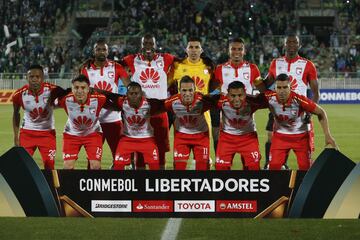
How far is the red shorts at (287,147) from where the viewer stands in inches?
326

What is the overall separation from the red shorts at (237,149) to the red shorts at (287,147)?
0.61 ft

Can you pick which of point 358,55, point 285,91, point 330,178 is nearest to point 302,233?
point 330,178

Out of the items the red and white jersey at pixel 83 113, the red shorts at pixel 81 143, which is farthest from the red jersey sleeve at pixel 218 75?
the red shorts at pixel 81 143

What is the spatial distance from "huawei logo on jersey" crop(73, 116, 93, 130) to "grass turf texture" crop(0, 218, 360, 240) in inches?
66.3

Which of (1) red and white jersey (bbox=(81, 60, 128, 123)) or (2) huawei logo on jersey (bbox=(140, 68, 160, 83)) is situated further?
(2) huawei logo on jersey (bbox=(140, 68, 160, 83))

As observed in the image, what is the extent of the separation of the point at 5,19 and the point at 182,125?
27311 millimetres

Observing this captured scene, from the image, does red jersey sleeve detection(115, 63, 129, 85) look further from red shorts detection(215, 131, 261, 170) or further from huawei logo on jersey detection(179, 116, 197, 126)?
red shorts detection(215, 131, 261, 170)

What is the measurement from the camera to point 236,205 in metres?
6.64

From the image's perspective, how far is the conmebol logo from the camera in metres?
6.64

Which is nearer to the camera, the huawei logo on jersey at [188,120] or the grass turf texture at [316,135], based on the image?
the huawei logo on jersey at [188,120]

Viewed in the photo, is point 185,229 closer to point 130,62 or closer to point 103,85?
point 103,85

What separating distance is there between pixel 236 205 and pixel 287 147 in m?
1.81

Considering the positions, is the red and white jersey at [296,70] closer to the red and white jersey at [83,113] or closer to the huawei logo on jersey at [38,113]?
the red and white jersey at [83,113]

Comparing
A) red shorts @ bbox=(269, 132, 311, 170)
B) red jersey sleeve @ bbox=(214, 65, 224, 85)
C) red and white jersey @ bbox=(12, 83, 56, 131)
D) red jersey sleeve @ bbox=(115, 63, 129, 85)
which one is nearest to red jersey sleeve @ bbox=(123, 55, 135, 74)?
red jersey sleeve @ bbox=(115, 63, 129, 85)
